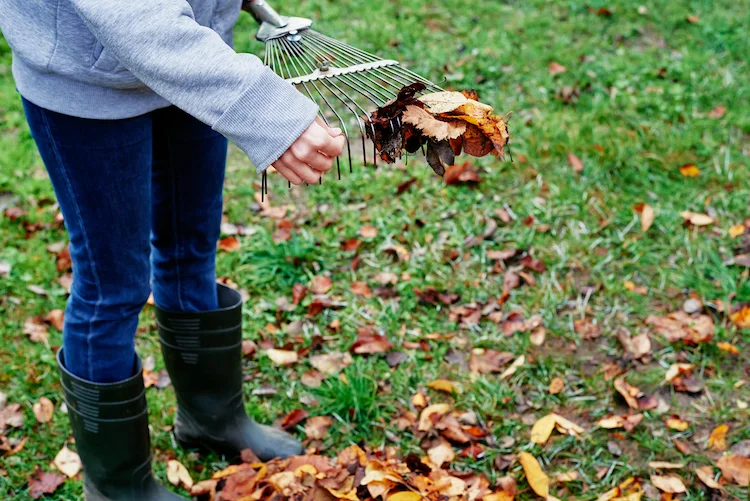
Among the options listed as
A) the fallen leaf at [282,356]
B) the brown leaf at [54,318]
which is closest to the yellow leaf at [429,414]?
the fallen leaf at [282,356]

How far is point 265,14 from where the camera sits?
1887 millimetres

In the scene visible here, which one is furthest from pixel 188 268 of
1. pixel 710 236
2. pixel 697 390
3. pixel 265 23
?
pixel 710 236

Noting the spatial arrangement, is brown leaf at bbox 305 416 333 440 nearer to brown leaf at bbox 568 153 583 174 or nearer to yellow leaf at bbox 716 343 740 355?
yellow leaf at bbox 716 343 740 355

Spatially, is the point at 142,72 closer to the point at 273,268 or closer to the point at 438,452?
the point at 438,452

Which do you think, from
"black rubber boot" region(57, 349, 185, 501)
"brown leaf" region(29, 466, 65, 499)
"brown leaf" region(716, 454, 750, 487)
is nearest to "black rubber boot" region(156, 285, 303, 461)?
"black rubber boot" region(57, 349, 185, 501)

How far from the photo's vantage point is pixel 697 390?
8.20 feet

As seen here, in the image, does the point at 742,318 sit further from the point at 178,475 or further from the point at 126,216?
the point at 126,216

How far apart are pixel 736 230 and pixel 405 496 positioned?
7.00 feet

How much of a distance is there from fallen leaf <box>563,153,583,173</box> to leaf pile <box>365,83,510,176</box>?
2.10m

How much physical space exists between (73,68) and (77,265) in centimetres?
47

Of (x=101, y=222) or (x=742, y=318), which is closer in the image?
(x=101, y=222)

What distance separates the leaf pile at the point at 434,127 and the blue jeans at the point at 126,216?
0.51m

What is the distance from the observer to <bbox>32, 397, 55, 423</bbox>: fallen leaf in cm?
241

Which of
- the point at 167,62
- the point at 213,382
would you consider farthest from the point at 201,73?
the point at 213,382
